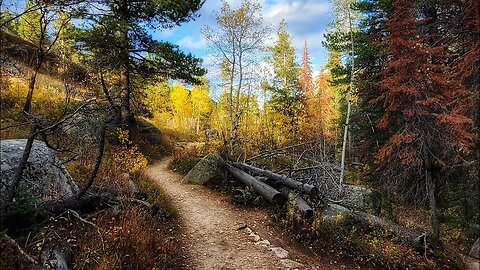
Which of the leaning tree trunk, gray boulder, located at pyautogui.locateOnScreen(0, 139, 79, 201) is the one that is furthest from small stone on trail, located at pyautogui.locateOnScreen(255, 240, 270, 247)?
the leaning tree trunk

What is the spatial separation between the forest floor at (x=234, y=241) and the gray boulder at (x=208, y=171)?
4.81 ft

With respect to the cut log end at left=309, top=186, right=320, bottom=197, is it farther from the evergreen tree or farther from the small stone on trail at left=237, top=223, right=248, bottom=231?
the evergreen tree

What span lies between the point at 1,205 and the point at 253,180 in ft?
23.5

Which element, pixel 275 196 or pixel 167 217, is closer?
pixel 167 217

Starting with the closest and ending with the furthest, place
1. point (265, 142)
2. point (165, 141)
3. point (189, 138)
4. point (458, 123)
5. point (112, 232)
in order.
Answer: point (112, 232), point (458, 123), point (265, 142), point (165, 141), point (189, 138)

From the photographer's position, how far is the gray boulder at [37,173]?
546 cm

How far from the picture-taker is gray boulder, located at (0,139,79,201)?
5457mm

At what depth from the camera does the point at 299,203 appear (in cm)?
833

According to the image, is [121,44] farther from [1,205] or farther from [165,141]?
[1,205]

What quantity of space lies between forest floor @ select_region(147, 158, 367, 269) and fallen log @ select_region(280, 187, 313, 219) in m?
0.76

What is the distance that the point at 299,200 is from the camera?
28.1 feet

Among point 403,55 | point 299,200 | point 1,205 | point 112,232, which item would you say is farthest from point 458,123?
→ point 1,205

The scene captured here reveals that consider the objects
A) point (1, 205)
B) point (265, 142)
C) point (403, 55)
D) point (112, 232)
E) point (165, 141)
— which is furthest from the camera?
point (165, 141)

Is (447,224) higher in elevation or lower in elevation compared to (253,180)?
lower
